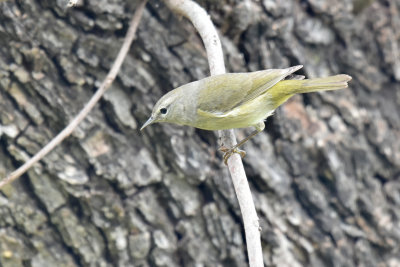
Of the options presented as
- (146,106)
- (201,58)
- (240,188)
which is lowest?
(240,188)

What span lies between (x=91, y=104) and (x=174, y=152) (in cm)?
63

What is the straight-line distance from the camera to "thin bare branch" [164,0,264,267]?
7.82ft

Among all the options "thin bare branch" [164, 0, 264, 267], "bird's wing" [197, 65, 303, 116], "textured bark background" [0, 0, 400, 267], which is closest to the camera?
"thin bare branch" [164, 0, 264, 267]

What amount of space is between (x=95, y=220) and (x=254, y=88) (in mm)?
1313

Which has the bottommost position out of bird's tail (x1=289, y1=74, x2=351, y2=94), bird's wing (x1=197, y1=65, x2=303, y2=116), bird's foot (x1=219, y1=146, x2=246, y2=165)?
bird's foot (x1=219, y1=146, x2=246, y2=165)

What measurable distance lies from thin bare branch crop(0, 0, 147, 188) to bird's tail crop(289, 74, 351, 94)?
109 centimetres

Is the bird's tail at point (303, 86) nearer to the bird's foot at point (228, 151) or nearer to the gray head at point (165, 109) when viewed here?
the bird's foot at point (228, 151)

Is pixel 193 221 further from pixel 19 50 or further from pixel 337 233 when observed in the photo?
pixel 19 50

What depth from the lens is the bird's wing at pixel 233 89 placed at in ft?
11.0

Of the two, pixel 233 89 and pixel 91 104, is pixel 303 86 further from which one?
pixel 91 104

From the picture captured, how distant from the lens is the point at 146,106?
3451 mm

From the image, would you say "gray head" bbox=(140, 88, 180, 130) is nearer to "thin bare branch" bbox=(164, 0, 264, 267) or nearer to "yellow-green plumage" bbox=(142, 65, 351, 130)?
"yellow-green plumage" bbox=(142, 65, 351, 130)

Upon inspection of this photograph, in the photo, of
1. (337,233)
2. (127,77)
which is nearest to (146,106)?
(127,77)

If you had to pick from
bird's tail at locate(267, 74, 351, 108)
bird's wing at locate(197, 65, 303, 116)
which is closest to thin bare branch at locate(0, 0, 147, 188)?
bird's wing at locate(197, 65, 303, 116)
